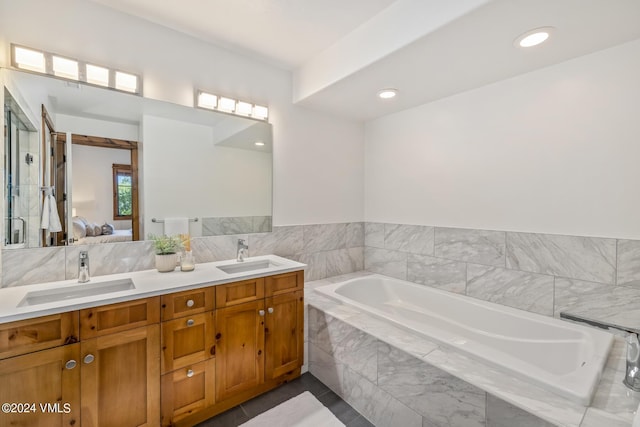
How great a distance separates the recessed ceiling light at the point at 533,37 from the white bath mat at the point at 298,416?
101 inches

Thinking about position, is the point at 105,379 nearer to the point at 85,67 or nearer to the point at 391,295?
the point at 85,67

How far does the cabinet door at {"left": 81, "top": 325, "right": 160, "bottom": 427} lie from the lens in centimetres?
142

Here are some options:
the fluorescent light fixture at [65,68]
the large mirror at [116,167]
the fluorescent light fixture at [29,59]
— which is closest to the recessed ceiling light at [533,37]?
the large mirror at [116,167]

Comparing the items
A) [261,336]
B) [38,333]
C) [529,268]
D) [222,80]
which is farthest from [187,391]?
[529,268]

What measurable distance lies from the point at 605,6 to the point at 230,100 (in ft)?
7.74

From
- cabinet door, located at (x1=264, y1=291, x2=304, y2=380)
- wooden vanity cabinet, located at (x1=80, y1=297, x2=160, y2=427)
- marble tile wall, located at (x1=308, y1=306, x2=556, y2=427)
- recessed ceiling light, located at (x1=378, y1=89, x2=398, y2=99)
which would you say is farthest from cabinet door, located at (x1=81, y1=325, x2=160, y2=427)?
recessed ceiling light, located at (x1=378, y1=89, x2=398, y2=99)

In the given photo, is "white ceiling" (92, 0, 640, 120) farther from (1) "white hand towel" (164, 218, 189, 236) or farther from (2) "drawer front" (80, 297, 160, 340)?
(2) "drawer front" (80, 297, 160, 340)

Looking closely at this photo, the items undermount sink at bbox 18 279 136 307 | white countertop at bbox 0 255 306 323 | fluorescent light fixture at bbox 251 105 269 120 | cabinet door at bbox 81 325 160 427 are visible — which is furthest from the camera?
fluorescent light fixture at bbox 251 105 269 120

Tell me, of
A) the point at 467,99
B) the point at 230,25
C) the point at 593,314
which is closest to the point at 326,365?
the point at 593,314

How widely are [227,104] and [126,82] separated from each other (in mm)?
697

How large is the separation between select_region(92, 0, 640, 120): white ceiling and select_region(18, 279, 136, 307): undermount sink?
1769mm

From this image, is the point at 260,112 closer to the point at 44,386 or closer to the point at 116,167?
the point at 116,167

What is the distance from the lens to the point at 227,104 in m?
2.38

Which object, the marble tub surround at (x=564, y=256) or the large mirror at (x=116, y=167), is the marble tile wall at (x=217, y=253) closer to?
the large mirror at (x=116, y=167)
